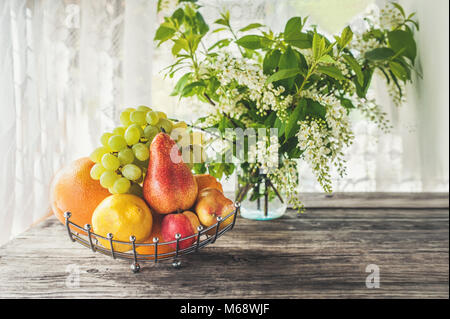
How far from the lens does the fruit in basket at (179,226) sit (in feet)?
1.76

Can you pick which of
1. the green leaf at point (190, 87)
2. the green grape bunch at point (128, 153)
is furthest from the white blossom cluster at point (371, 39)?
the green grape bunch at point (128, 153)

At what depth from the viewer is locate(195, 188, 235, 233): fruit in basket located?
572mm

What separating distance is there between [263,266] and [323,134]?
0.89 ft

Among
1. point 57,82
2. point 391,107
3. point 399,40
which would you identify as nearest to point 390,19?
point 399,40

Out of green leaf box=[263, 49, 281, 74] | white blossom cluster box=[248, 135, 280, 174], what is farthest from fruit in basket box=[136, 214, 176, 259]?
green leaf box=[263, 49, 281, 74]

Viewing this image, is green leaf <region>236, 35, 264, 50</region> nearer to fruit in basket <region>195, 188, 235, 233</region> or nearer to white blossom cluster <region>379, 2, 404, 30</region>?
fruit in basket <region>195, 188, 235, 233</region>

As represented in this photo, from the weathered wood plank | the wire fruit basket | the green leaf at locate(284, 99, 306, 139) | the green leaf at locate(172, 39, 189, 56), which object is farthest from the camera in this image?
the weathered wood plank

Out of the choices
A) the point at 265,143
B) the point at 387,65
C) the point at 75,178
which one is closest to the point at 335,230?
the point at 265,143

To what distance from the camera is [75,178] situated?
60 cm

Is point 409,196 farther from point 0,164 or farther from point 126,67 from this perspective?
point 0,164

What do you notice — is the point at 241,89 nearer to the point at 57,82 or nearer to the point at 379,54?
the point at 379,54

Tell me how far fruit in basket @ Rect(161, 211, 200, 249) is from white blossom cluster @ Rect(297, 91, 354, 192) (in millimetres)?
250
